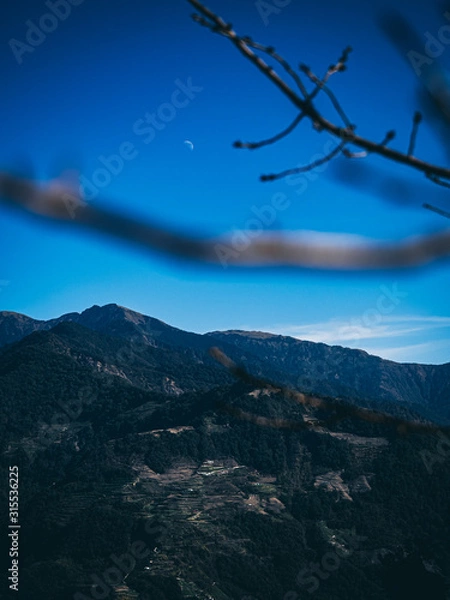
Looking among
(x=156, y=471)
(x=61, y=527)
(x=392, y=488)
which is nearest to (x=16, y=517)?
(x=61, y=527)

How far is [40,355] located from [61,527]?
A: 107201 millimetres

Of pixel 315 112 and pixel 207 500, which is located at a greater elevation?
pixel 315 112

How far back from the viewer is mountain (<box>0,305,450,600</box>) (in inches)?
3248

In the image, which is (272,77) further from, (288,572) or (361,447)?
(361,447)

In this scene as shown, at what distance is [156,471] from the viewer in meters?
128

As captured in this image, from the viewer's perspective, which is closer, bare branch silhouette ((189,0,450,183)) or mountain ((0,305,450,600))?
bare branch silhouette ((189,0,450,183))

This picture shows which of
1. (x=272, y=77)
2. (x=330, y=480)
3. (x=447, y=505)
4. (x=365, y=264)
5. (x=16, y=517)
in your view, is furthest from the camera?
(x=330, y=480)

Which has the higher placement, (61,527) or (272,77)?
(272,77)

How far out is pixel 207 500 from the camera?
108 metres

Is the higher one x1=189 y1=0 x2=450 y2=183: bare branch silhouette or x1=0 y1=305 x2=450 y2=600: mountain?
x1=189 y1=0 x2=450 y2=183: bare branch silhouette

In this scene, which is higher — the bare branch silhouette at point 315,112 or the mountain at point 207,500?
the bare branch silhouette at point 315,112

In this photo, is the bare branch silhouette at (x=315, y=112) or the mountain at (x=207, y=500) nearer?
the bare branch silhouette at (x=315, y=112)

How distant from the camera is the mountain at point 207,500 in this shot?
82.5m

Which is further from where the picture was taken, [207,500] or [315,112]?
[207,500]
